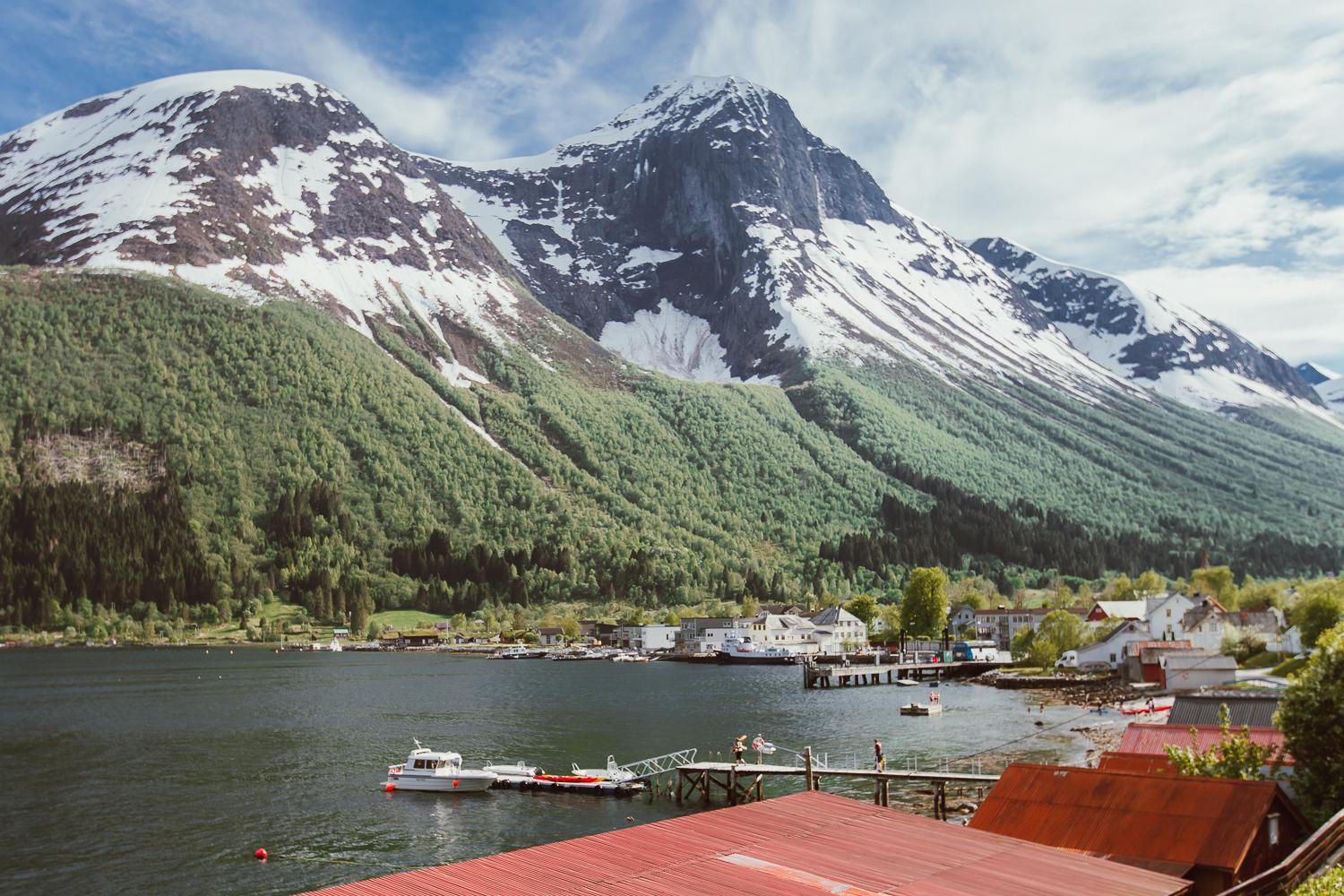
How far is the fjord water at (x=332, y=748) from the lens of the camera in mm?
45406

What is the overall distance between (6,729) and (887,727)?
65945mm

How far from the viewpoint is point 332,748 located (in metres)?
73.1

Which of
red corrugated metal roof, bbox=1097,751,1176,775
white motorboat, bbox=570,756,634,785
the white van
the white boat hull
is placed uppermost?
red corrugated metal roof, bbox=1097,751,1176,775

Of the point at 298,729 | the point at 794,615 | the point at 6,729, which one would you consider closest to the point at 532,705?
the point at 298,729

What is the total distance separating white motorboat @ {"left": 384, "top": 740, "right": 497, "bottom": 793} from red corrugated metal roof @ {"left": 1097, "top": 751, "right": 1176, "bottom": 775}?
3264 cm

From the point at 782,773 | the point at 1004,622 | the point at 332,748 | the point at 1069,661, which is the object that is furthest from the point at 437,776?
the point at 1004,622

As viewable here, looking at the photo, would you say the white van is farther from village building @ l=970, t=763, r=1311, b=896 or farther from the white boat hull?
village building @ l=970, t=763, r=1311, b=896

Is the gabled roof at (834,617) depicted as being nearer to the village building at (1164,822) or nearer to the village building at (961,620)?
the village building at (961,620)

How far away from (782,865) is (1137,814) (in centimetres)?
1258

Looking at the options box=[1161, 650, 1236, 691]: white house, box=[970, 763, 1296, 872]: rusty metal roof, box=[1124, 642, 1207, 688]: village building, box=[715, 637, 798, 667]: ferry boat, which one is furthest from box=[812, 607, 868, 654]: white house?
box=[970, 763, 1296, 872]: rusty metal roof

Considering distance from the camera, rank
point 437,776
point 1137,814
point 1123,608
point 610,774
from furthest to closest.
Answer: point 1123,608 → point 437,776 → point 610,774 → point 1137,814

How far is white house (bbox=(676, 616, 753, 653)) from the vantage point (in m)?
189

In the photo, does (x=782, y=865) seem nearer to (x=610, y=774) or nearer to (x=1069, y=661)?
(x=610, y=774)

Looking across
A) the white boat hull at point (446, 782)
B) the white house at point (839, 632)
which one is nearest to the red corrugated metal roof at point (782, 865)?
the white boat hull at point (446, 782)
